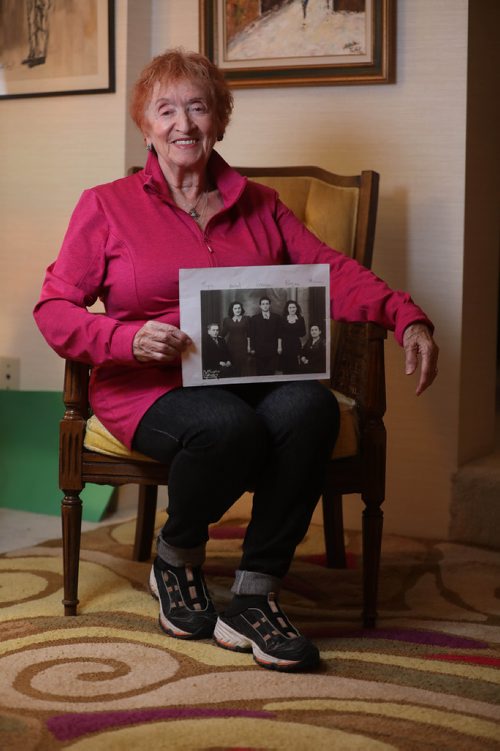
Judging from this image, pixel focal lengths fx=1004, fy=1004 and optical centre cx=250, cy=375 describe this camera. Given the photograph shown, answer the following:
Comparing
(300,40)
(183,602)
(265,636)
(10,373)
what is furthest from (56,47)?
(265,636)

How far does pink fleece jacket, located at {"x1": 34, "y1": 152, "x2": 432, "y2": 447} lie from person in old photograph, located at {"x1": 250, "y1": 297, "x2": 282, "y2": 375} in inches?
6.2

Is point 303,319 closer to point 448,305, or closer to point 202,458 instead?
point 202,458

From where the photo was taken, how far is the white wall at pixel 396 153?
8.53ft

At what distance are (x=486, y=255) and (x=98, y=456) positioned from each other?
1.37 metres

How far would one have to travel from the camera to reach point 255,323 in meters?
1.80

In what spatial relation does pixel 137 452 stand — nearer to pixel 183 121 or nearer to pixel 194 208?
pixel 194 208

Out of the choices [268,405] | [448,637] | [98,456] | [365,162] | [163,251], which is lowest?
[448,637]

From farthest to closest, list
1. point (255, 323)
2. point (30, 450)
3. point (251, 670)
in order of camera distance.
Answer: point (30, 450)
point (255, 323)
point (251, 670)

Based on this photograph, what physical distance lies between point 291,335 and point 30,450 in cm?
140

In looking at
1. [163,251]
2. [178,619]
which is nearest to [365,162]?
[163,251]

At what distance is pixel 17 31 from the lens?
2.93 meters

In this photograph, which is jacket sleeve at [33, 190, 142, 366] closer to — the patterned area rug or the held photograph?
the held photograph

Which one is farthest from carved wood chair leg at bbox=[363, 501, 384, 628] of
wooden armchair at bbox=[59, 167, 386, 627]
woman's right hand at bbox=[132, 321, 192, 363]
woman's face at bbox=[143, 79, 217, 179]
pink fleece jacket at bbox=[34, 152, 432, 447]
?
woman's face at bbox=[143, 79, 217, 179]

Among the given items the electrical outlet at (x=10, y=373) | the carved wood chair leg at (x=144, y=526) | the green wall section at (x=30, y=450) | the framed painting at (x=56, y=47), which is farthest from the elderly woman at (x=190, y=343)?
the electrical outlet at (x=10, y=373)
